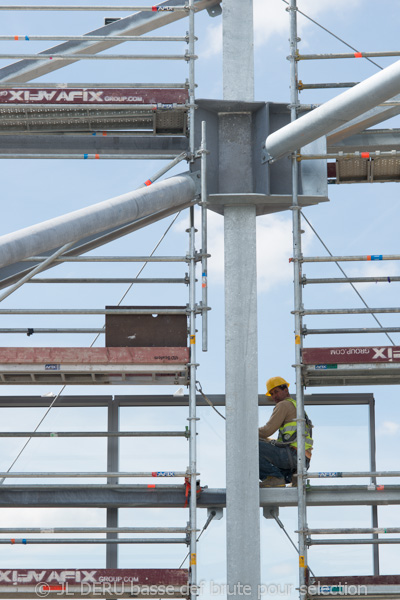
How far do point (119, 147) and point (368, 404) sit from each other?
399cm

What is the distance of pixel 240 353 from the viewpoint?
9.97 meters

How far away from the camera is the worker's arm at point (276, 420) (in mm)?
9992

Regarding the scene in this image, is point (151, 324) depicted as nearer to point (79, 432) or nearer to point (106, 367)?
point (106, 367)

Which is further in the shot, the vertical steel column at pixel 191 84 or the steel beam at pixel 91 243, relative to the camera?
the vertical steel column at pixel 191 84

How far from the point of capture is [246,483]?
959 centimetres

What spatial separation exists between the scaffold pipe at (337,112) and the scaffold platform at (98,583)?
13.8 feet

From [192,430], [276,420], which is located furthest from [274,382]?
[192,430]

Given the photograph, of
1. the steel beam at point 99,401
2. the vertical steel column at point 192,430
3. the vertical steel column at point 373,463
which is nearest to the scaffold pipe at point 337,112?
the vertical steel column at point 192,430

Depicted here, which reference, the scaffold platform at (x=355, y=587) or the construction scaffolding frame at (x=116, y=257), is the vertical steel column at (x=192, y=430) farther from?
the scaffold platform at (x=355, y=587)

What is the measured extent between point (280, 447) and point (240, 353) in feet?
3.40

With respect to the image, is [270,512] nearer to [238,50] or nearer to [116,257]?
[116,257]

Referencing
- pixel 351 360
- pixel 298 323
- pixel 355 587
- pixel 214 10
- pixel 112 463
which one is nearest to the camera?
pixel 355 587

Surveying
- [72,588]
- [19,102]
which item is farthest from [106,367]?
[19,102]

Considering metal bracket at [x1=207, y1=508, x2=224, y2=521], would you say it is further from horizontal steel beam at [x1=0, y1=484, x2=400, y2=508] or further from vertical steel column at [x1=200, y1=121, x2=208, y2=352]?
vertical steel column at [x1=200, y1=121, x2=208, y2=352]
